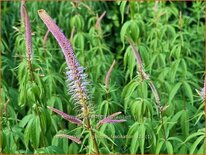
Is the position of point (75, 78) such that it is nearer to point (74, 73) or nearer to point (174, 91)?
point (74, 73)

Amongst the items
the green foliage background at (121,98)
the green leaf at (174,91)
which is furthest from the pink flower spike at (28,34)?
the green leaf at (174,91)

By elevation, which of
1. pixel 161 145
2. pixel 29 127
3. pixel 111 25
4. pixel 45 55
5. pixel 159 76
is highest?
pixel 111 25

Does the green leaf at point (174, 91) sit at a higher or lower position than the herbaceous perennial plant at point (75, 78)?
lower

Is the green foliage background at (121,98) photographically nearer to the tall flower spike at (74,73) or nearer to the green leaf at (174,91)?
the green leaf at (174,91)

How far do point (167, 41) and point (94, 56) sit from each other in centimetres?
71

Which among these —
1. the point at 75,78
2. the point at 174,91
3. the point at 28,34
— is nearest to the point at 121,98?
the point at 174,91

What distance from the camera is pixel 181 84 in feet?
11.3

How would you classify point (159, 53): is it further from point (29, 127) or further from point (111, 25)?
point (111, 25)

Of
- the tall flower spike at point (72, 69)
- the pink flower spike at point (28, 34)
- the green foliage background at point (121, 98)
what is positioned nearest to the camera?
the tall flower spike at point (72, 69)

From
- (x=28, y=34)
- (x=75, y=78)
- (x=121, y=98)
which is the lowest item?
(x=121, y=98)

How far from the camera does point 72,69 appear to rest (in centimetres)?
205

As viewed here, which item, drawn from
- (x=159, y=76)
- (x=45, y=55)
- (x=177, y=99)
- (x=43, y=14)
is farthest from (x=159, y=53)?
(x=43, y=14)

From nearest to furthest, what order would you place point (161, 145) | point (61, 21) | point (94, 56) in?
1. point (161, 145)
2. point (94, 56)
3. point (61, 21)

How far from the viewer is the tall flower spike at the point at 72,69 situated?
1913mm
